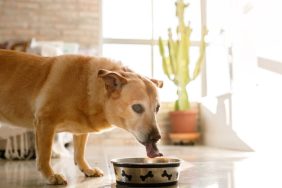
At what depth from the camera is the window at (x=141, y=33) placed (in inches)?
230

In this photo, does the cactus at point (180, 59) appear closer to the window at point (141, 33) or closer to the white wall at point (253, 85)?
the window at point (141, 33)

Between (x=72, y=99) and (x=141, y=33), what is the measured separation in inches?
163

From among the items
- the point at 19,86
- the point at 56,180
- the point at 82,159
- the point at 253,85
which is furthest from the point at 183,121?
the point at 56,180

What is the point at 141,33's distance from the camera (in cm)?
593

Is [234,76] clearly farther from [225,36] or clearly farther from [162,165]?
[162,165]

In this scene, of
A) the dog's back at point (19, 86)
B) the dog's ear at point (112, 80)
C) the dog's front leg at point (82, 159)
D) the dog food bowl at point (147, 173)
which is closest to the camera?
the dog food bowl at point (147, 173)

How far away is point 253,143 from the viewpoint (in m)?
3.98

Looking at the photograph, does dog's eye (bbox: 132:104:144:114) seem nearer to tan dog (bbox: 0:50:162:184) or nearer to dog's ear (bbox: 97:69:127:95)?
tan dog (bbox: 0:50:162:184)

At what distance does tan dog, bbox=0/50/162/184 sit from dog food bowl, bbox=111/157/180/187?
11 centimetres

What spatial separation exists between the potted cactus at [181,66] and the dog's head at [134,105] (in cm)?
363

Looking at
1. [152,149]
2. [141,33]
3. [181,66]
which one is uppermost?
[141,33]

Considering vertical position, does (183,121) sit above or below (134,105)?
below

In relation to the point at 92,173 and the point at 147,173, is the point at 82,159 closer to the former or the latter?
the point at 92,173

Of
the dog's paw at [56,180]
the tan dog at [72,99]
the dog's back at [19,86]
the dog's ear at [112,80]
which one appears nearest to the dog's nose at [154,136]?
the tan dog at [72,99]
